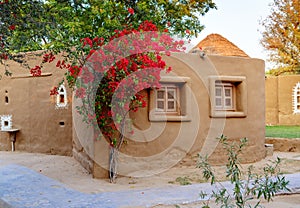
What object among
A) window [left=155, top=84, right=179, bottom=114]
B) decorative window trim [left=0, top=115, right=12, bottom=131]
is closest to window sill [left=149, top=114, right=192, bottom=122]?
window [left=155, top=84, right=179, bottom=114]

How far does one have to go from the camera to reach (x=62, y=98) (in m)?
11.5

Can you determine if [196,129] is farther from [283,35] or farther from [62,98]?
[283,35]

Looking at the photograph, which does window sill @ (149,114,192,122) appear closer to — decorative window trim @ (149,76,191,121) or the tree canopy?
decorative window trim @ (149,76,191,121)

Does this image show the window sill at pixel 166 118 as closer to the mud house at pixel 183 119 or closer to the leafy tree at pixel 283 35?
the mud house at pixel 183 119

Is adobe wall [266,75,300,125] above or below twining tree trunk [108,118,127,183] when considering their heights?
above

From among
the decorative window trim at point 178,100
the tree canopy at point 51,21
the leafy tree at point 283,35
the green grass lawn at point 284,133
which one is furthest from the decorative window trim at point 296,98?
the decorative window trim at point 178,100

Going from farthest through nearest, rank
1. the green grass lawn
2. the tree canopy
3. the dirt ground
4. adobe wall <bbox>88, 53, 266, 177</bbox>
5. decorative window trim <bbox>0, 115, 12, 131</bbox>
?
the green grass lawn < decorative window trim <bbox>0, 115, 12, 131</bbox> < adobe wall <bbox>88, 53, 266, 177</bbox> < the dirt ground < the tree canopy

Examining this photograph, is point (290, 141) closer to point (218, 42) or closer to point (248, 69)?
point (248, 69)

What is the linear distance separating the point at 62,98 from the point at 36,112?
1145mm

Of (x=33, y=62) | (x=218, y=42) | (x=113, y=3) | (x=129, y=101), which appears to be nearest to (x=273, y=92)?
(x=218, y=42)

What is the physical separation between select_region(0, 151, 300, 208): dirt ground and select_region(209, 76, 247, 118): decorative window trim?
4.63 ft

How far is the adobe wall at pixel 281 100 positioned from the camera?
18859 millimetres

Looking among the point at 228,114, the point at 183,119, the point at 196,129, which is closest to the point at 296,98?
the point at 228,114

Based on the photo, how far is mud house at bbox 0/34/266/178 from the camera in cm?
813
